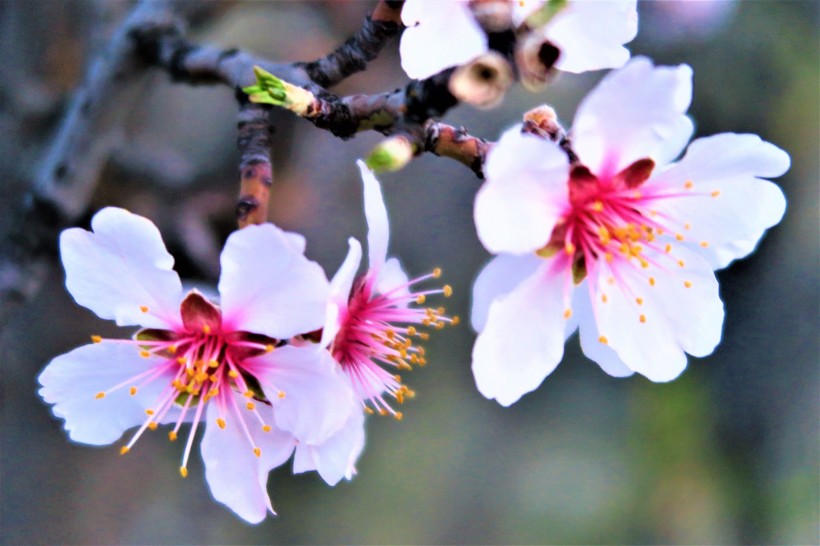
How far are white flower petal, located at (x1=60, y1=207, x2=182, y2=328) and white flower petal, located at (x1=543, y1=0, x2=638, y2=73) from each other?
1.40 feet

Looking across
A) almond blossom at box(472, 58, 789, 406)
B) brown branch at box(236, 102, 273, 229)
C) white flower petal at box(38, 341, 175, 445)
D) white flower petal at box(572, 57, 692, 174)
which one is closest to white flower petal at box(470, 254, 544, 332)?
almond blossom at box(472, 58, 789, 406)

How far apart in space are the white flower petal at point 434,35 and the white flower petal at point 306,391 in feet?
0.88

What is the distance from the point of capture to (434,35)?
0.62m

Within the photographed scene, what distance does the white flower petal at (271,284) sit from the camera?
0.58 metres

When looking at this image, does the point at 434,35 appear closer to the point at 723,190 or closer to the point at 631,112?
the point at 631,112

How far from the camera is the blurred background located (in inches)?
58.6

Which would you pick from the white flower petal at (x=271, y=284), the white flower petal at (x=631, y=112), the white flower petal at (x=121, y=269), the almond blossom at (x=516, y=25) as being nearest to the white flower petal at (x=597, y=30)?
the almond blossom at (x=516, y=25)

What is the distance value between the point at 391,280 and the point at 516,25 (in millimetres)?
314

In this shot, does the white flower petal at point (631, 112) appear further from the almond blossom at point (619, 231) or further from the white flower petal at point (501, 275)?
the white flower petal at point (501, 275)

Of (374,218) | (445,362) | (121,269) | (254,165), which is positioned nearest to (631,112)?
(374,218)

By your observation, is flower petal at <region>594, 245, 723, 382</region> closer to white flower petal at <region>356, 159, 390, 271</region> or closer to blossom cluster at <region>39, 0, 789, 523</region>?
blossom cluster at <region>39, 0, 789, 523</region>

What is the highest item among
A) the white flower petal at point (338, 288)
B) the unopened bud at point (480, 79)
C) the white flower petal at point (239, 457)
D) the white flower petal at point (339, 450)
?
the unopened bud at point (480, 79)

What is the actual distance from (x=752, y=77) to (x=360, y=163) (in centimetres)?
220

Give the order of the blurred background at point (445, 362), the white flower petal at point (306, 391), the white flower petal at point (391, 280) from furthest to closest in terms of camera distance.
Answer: the blurred background at point (445, 362) → the white flower petal at point (391, 280) → the white flower petal at point (306, 391)
